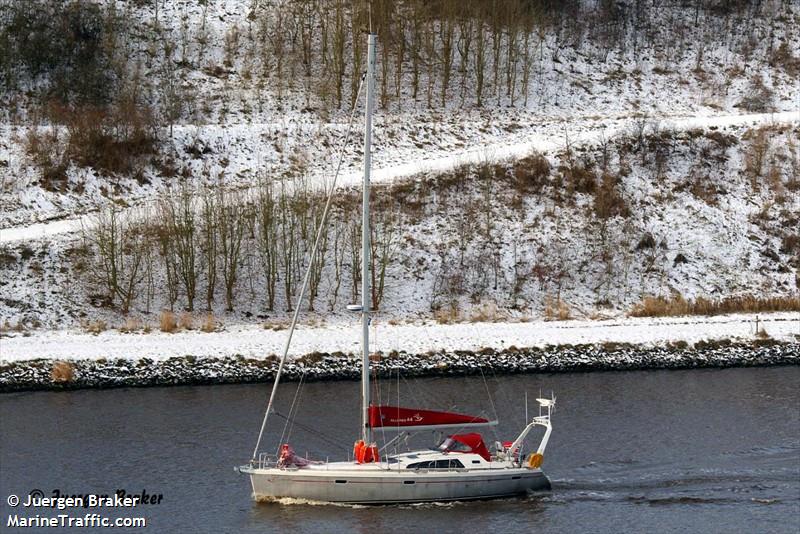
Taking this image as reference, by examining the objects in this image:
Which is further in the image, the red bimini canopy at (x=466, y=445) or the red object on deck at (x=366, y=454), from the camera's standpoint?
the red bimini canopy at (x=466, y=445)

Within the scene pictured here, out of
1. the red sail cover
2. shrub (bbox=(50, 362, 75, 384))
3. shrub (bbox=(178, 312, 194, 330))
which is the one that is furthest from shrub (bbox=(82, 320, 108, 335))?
the red sail cover

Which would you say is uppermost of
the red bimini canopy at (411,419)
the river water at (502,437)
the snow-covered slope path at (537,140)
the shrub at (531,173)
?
the snow-covered slope path at (537,140)

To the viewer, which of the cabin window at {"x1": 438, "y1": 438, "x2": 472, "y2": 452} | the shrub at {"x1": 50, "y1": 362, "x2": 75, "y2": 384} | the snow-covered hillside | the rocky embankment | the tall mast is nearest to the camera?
the tall mast

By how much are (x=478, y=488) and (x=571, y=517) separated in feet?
10.3

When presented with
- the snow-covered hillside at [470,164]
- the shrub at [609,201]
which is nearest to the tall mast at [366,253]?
the snow-covered hillside at [470,164]

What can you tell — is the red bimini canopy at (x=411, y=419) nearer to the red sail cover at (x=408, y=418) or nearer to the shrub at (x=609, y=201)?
the red sail cover at (x=408, y=418)

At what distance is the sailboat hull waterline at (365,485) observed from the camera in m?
31.7

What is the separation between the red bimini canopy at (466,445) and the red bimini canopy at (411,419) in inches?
18.2

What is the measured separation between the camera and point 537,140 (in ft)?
249

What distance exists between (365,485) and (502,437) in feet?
26.2

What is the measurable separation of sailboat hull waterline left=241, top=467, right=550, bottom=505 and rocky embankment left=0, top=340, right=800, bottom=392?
16.2m

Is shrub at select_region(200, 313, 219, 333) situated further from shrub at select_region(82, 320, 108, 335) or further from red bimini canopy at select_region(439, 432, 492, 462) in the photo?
red bimini canopy at select_region(439, 432, 492, 462)

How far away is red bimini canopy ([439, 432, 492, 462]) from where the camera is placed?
32.9 metres

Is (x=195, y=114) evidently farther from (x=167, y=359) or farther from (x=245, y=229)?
(x=167, y=359)
